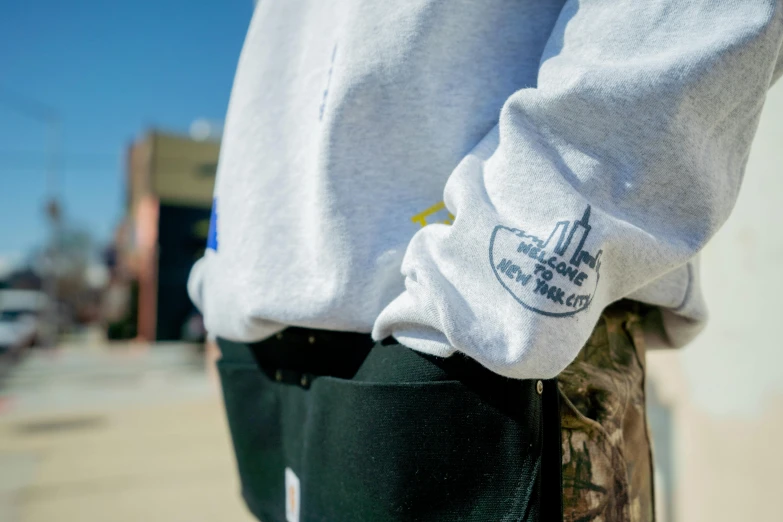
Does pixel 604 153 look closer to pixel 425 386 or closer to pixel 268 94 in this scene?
pixel 425 386

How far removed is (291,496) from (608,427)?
0.53 meters

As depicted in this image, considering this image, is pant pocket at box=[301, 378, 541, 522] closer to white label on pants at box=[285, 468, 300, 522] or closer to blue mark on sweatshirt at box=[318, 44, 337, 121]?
white label on pants at box=[285, 468, 300, 522]

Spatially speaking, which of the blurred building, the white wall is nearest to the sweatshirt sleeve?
the white wall

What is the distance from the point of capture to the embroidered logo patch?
63cm

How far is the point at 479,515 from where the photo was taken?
0.68m

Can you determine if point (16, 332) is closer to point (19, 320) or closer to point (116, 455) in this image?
point (19, 320)

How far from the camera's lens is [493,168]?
714 mm

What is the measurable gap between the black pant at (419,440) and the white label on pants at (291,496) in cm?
4

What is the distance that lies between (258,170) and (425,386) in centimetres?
48

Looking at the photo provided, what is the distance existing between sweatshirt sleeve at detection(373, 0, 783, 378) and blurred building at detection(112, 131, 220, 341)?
18.6m

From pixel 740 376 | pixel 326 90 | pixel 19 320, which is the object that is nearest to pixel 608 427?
pixel 326 90

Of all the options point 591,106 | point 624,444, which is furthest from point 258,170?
point 624,444

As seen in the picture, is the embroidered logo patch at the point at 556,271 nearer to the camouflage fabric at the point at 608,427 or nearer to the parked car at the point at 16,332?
the camouflage fabric at the point at 608,427

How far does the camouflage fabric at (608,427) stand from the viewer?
0.74m
